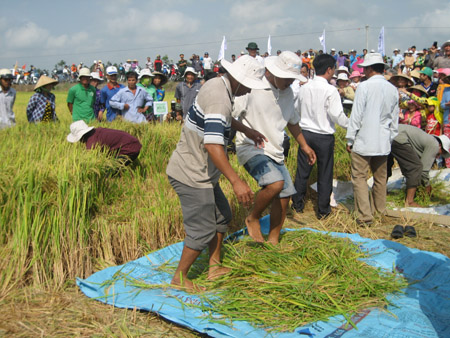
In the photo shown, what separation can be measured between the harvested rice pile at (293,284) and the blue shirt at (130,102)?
3.86 metres

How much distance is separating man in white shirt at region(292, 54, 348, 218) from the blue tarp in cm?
135

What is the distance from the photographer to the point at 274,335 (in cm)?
243

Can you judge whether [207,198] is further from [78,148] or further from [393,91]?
[393,91]

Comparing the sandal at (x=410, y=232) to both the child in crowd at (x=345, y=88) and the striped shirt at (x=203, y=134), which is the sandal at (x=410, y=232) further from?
the child in crowd at (x=345, y=88)

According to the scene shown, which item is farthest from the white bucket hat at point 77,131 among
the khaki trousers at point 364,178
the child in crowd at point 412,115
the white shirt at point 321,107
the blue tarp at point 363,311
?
the child in crowd at point 412,115

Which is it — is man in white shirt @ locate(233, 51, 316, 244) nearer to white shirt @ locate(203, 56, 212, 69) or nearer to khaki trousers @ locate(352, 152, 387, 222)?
khaki trousers @ locate(352, 152, 387, 222)

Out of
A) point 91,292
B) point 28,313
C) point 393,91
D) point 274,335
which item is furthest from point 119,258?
point 393,91

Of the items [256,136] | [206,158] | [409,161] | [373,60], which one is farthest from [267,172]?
[409,161]

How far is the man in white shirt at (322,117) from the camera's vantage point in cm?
473

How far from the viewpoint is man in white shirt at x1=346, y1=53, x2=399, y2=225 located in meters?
4.48

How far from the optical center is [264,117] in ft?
12.1

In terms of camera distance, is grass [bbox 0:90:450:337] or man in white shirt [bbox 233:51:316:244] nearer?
grass [bbox 0:90:450:337]

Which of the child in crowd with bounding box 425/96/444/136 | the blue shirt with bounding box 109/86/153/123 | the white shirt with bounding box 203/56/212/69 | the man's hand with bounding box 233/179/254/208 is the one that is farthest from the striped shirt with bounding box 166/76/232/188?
the white shirt with bounding box 203/56/212/69

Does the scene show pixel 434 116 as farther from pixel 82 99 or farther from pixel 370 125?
pixel 82 99
